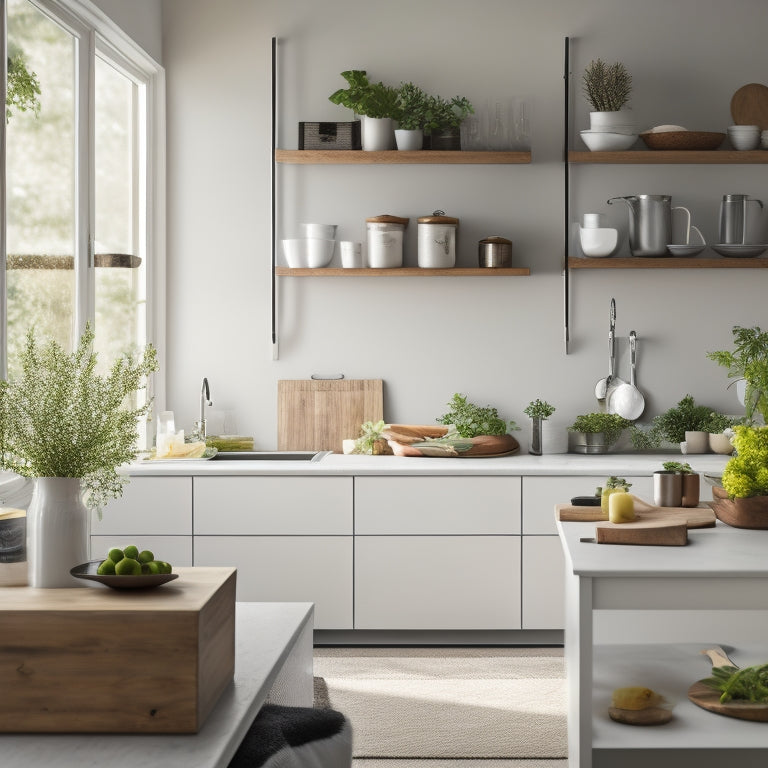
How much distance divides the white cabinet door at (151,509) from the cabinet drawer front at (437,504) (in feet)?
2.27

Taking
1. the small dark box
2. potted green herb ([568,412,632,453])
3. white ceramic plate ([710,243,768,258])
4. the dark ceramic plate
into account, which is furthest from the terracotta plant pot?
the small dark box

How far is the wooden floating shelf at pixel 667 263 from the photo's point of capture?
14.2 feet

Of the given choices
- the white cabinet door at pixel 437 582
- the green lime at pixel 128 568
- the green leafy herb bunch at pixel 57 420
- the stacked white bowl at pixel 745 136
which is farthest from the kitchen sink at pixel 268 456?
the green lime at pixel 128 568

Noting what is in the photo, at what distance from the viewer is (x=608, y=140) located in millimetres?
4359

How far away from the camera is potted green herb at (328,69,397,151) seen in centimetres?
434

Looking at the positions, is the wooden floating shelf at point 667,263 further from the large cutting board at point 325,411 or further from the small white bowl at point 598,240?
the large cutting board at point 325,411

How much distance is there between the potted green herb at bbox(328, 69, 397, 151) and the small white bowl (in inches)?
38.4

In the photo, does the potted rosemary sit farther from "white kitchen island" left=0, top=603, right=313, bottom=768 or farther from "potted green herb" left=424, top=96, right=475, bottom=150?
"potted green herb" left=424, top=96, right=475, bottom=150

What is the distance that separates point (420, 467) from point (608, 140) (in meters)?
1.70

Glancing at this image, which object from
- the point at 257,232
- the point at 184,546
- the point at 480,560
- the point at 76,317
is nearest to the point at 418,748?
the point at 480,560

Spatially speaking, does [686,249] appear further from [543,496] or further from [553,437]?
[543,496]

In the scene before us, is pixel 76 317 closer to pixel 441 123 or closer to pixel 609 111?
pixel 441 123

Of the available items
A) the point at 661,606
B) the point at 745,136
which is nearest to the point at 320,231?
the point at 745,136

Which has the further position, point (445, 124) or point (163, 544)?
point (445, 124)
